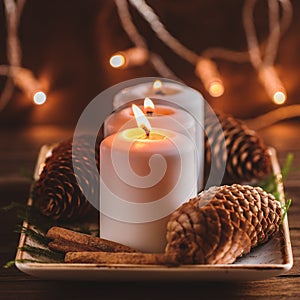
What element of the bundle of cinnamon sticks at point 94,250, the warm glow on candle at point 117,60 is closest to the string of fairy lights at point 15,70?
the warm glow on candle at point 117,60

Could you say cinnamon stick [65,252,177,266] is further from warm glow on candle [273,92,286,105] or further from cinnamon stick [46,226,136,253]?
warm glow on candle [273,92,286,105]

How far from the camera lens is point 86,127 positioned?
1483 mm

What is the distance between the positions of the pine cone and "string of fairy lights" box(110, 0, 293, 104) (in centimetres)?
45

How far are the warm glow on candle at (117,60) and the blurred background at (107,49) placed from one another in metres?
0.01

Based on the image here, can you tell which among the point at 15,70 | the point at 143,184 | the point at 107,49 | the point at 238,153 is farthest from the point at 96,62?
the point at 143,184

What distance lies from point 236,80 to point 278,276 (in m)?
0.65

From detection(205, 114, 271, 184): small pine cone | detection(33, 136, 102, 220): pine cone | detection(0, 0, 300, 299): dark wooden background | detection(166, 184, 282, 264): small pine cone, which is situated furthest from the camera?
detection(0, 0, 300, 299): dark wooden background

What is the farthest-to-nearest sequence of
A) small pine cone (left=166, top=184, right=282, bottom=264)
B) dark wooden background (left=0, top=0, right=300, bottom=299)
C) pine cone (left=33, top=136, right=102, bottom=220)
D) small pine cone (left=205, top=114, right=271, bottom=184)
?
dark wooden background (left=0, top=0, right=300, bottom=299), small pine cone (left=205, top=114, right=271, bottom=184), pine cone (left=33, top=136, right=102, bottom=220), small pine cone (left=166, top=184, right=282, bottom=264)

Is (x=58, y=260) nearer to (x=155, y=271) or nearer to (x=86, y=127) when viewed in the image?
(x=155, y=271)

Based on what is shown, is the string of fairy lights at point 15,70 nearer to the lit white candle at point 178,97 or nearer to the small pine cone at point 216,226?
the lit white candle at point 178,97

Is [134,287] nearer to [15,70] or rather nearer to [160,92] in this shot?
[160,92]

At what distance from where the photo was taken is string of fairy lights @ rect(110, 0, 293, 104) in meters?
1.43

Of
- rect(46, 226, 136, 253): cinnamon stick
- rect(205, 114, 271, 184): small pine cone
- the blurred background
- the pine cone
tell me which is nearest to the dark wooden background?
the blurred background

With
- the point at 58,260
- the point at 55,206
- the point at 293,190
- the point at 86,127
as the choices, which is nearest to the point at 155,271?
the point at 58,260
